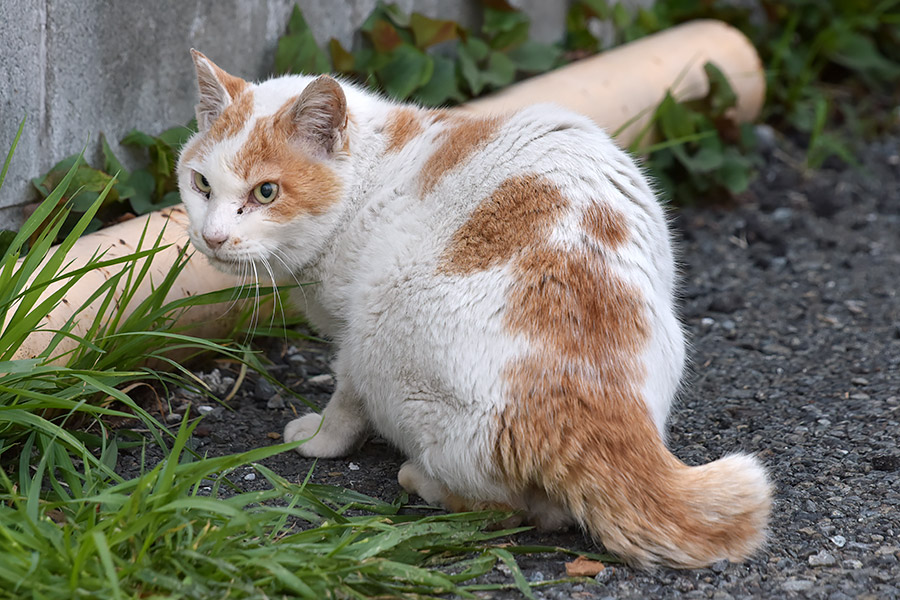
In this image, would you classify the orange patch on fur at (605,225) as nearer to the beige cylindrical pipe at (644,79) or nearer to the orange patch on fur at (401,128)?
the orange patch on fur at (401,128)

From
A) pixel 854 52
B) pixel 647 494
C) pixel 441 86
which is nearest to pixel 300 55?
pixel 441 86

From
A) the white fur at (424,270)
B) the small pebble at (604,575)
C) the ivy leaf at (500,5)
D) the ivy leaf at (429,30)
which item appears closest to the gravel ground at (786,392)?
the small pebble at (604,575)

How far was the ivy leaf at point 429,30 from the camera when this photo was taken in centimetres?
454

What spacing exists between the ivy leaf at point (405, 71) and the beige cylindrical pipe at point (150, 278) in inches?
51.2

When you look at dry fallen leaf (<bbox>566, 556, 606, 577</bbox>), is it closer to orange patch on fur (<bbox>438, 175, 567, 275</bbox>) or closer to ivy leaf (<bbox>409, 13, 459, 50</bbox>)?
orange patch on fur (<bbox>438, 175, 567, 275</bbox>)

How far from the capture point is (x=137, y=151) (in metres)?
3.80

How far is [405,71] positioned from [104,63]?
54.4 inches

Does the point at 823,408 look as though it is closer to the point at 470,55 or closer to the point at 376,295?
the point at 376,295

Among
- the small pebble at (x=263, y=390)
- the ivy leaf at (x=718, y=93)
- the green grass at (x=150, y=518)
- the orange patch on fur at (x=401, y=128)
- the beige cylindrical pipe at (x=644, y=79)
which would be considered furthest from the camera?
the ivy leaf at (x=718, y=93)

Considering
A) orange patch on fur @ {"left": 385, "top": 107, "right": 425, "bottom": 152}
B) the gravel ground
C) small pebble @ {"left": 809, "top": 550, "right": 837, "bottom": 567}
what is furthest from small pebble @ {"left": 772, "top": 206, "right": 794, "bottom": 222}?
small pebble @ {"left": 809, "top": 550, "right": 837, "bottom": 567}


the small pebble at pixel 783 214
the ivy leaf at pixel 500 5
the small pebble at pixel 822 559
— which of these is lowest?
the small pebble at pixel 783 214

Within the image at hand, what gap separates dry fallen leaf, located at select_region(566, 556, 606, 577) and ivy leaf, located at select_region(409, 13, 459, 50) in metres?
2.87

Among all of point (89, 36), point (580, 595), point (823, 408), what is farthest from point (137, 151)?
point (823, 408)

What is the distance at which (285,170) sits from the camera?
2.79 m
